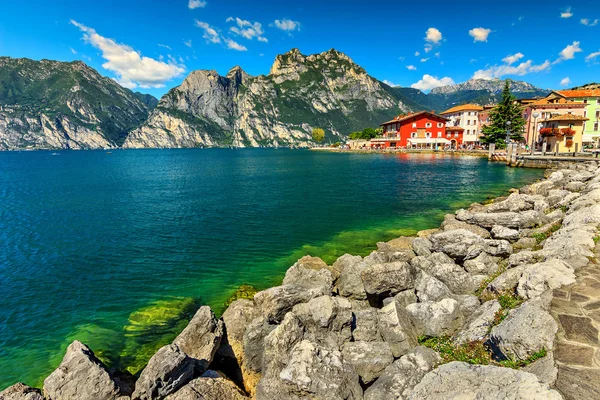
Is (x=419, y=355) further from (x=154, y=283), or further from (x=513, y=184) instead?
(x=513, y=184)

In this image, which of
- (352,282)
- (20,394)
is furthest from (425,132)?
(20,394)

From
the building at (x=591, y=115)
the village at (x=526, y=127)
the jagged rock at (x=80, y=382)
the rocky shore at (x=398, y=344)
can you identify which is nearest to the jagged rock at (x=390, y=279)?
the rocky shore at (x=398, y=344)

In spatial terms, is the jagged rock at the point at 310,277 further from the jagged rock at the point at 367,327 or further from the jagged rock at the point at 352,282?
the jagged rock at the point at 367,327

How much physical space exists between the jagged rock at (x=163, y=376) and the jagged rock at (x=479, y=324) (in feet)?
25.2

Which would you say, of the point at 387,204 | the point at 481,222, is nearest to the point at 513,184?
the point at 387,204

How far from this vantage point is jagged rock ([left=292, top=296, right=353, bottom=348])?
31.9 ft

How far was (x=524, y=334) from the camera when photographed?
6.93 metres

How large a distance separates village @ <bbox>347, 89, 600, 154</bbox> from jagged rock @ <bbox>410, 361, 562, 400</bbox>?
88721 millimetres

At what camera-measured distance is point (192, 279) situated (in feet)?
62.5

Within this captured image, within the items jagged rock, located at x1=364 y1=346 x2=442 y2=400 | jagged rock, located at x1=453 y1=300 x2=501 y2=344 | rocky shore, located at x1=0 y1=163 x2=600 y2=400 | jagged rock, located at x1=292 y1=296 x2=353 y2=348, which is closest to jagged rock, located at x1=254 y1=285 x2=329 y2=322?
rocky shore, located at x1=0 y1=163 x2=600 y2=400

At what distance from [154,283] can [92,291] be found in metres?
3.43

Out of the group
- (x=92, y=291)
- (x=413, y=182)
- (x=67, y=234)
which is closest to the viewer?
(x=92, y=291)

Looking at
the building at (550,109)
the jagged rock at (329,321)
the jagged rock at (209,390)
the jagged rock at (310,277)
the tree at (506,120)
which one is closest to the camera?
the jagged rock at (209,390)

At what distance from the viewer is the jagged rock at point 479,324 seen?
8.32 m
